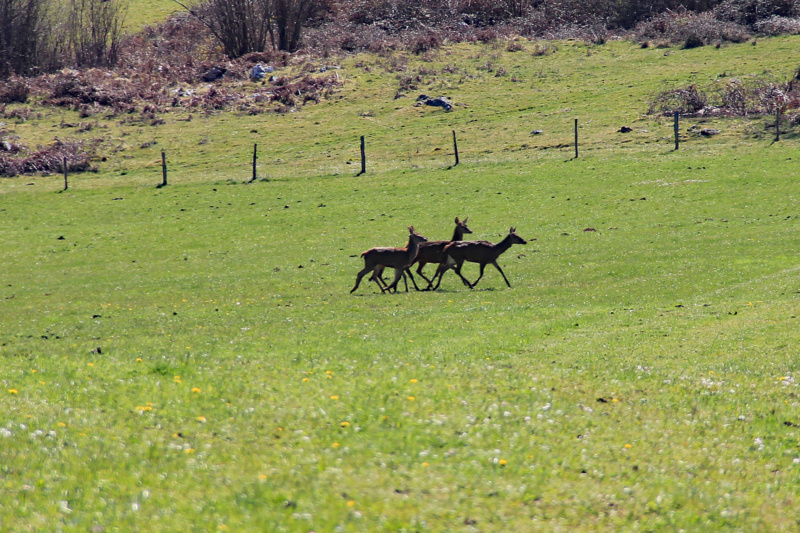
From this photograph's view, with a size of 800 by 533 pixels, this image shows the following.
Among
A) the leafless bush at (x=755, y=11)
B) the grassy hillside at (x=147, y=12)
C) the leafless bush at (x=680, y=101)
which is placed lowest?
the leafless bush at (x=680, y=101)

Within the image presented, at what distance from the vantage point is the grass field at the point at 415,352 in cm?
826

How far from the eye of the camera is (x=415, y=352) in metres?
14.9

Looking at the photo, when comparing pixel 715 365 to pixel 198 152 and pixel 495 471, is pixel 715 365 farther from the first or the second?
pixel 198 152

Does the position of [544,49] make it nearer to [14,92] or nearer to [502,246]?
[14,92]

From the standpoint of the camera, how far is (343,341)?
1612 centimetres

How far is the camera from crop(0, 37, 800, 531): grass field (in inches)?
325

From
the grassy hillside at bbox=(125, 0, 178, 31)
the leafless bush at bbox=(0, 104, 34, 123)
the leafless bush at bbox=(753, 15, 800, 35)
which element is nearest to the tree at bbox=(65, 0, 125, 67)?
the grassy hillside at bbox=(125, 0, 178, 31)

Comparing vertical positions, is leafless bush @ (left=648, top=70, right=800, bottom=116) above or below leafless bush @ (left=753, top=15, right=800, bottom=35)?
below

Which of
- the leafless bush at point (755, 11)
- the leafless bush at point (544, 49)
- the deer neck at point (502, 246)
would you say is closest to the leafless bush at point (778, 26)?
the leafless bush at point (755, 11)

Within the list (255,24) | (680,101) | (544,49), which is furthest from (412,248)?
(255,24)

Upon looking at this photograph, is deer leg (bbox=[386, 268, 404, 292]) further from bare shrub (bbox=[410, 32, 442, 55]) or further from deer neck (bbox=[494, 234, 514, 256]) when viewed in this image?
bare shrub (bbox=[410, 32, 442, 55])

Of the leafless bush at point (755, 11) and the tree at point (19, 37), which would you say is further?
the tree at point (19, 37)

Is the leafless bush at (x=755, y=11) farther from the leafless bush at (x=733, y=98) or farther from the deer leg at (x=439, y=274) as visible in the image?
the deer leg at (x=439, y=274)

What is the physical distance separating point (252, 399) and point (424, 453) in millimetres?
3120
